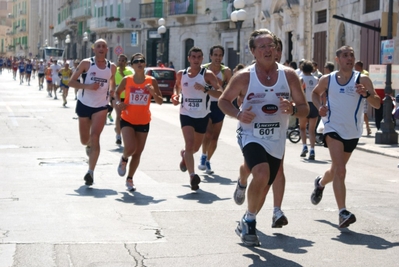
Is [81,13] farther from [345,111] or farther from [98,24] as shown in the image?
[345,111]

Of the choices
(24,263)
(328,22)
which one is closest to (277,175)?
(24,263)

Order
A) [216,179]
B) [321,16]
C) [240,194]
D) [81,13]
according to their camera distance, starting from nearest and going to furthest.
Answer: [240,194], [216,179], [321,16], [81,13]

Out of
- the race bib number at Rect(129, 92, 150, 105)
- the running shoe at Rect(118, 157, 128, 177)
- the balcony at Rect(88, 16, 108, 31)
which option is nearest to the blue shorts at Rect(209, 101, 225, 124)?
the race bib number at Rect(129, 92, 150, 105)

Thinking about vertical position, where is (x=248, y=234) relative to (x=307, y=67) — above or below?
below

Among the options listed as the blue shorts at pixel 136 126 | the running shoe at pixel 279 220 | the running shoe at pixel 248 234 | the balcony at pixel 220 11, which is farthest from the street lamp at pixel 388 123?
the balcony at pixel 220 11

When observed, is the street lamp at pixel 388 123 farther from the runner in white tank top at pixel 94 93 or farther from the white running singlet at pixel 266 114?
the white running singlet at pixel 266 114

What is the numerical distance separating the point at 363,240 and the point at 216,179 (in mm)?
4593

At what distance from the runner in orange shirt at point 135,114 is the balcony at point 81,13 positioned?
2628 inches

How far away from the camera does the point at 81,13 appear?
79062mm

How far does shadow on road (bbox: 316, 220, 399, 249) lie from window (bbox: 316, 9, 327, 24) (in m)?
23.9

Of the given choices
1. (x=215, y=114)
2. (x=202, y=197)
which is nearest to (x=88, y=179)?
(x=202, y=197)

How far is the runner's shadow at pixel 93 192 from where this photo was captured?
1022cm

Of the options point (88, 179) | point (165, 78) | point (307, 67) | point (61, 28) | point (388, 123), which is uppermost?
point (61, 28)

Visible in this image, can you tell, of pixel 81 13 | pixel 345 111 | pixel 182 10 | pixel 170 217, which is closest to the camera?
pixel 345 111
